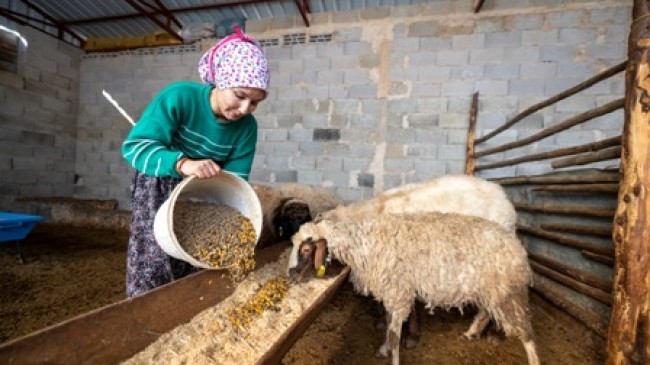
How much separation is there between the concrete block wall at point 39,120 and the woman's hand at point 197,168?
739cm

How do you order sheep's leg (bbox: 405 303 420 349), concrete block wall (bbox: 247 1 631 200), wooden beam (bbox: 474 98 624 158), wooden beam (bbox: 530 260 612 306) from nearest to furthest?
wooden beam (bbox: 474 98 624 158), wooden beam (bbox: 530 260 612 306), sheep's leg (bbox: 405 303 420 349), concrete block wall (bbox: 247 1 631 200)

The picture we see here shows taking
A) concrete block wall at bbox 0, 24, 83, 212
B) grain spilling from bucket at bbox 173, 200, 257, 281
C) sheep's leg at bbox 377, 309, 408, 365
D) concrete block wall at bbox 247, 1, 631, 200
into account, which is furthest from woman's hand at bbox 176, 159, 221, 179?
concrete block wall at bbox 0, 24, 83, 212

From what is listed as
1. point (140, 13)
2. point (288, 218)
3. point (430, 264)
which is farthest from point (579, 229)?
point (140, 13)

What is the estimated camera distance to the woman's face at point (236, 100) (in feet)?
5.39

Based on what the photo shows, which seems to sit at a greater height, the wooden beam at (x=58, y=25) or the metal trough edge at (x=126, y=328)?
the wooden beam at (x=58, y=25)

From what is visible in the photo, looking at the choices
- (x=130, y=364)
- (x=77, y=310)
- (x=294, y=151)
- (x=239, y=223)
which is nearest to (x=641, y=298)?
(x=239, y=223)

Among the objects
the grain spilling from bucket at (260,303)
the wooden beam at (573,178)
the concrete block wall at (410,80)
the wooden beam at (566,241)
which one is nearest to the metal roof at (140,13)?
the concrete block wall at (410,80)

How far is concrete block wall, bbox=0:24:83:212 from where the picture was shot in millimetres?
6465

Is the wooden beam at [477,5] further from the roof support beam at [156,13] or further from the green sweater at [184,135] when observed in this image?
the roof support beam at [156,13]

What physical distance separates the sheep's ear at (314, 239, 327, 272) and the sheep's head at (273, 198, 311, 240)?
46.2 inches

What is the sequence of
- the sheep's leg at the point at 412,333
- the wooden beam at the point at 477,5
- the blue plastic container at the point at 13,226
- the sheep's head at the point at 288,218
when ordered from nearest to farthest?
Answer: the sheep's leg at the point at 412,333
the sheep's head at the point at 288,218
the blue plastic container at the point at 13,226
the wooden beam at the point at 477,5

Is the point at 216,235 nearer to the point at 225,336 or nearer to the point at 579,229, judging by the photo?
the point at 225,336

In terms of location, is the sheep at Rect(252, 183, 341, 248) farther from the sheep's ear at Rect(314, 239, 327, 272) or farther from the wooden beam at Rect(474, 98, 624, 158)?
the wooden beam at Rect(474, 98, 624, 158)

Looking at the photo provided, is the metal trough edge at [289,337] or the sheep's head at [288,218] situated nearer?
the metal trough edge at [289,337]
